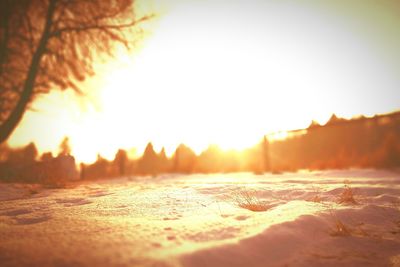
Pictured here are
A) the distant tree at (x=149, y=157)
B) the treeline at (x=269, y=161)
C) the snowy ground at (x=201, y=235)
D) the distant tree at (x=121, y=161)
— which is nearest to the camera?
the snowy ground at (x=201, y=235)

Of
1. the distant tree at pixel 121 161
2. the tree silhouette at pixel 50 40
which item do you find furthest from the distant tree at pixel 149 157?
the tree silhouette at pixel 50 40

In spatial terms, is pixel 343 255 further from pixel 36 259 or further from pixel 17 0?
pixel 17 0

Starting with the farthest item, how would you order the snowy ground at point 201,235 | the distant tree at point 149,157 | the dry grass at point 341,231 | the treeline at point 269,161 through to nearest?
the distant tree at point 149,157, the treeline at point 269,161, the dry grass at point 341,231, the snowy ground at point 201,235

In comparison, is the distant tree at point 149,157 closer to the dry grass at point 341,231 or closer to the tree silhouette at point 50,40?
the tree silhouette at point 50,40

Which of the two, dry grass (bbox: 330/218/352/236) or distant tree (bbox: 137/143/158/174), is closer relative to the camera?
dry grass (bbox: 330/218/352/236)

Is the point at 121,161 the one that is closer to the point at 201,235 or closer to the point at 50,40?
the point at 50,40

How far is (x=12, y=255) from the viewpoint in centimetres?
114

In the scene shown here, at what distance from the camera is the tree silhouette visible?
705cm

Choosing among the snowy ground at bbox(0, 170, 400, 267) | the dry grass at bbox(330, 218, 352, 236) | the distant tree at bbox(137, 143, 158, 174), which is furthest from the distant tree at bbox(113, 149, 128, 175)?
the distant tree at bbox(137, 143, 158, 174)

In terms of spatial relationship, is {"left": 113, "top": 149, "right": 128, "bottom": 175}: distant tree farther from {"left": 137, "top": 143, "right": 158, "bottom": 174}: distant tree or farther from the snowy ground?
{"left": 137, "top": 143, "right": 158, "bottom": 174}: distant tree

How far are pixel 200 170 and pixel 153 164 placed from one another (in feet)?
88.9

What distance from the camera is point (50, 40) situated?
24.3 ft

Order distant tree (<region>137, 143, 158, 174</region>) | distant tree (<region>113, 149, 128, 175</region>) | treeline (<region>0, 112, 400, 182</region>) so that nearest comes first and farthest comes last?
treeline (<region>0, 112, 400, 182</region>) → distant tree (<region>113, 149, 128, 175</region>) → distant tree (<region>137, 143, 158, 174</region>)

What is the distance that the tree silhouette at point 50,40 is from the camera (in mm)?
7051
